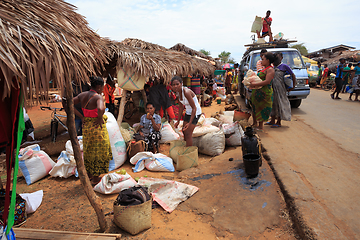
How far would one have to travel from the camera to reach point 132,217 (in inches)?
93.0

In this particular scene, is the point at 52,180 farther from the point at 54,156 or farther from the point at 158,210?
the point at 158,210

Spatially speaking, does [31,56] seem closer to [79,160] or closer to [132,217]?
[79,160]

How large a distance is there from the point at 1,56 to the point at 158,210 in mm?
2399

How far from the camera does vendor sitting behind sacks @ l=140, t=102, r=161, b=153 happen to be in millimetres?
4812

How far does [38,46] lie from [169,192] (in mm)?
2393

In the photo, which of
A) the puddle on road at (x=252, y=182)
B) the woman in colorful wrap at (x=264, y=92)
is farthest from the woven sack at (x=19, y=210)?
the woman in colorful wrap at (x=264, y=92)

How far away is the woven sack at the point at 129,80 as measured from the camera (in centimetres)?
535

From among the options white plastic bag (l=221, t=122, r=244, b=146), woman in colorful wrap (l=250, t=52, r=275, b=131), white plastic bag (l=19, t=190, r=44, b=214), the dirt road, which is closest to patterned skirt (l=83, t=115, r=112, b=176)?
white plastic bag (l=19, t=190, r=44, b=214)

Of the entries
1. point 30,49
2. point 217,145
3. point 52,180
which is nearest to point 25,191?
point 52,180

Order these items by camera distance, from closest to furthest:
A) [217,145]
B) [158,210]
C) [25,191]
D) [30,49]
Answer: [30,49] < [158,210] < [25,191] < [217,145]

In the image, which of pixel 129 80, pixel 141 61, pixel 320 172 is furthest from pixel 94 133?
pixel 320 172

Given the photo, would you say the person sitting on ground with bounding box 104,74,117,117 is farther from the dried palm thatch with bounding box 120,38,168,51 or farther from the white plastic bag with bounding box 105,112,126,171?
the dried palm thatch with bounding box 120,38,168,51

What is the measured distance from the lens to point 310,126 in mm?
5746

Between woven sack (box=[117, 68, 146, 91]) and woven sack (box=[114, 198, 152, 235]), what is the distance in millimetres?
3628
